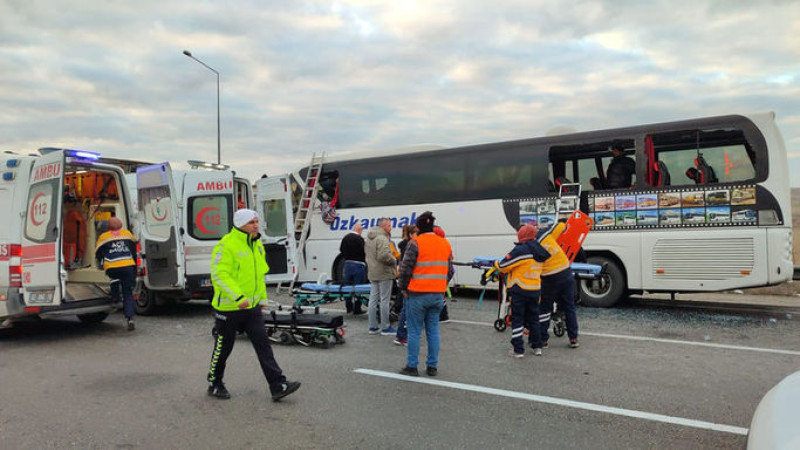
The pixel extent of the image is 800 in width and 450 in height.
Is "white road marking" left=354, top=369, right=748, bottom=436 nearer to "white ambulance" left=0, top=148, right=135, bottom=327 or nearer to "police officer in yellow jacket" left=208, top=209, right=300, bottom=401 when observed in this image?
"police officer in yellow jacket" left=208, top=209, right=300, bottom=401

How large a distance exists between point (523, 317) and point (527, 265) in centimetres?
62

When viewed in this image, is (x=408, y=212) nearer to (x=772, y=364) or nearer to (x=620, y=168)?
(x=620, y=168)

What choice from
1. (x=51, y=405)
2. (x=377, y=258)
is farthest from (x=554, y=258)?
(x=51, y=405)

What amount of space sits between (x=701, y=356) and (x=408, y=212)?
24.8 feet

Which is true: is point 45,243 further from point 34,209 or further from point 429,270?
point 429,270

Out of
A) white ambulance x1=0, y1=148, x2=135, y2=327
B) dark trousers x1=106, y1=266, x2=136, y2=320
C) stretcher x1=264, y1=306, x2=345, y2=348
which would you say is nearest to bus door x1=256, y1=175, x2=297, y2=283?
dark trousers x1=106, y1=266, x2=136, y2=320

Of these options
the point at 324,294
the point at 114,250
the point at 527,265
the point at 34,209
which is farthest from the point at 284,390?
the point at 34,209

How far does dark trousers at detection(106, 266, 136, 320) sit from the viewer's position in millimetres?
8508

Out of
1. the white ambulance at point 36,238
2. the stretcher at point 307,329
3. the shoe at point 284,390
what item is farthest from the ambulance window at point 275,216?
the shoe at point 284,390

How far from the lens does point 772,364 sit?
6184mm

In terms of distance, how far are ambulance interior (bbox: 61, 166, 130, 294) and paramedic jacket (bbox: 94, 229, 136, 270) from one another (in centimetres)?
122

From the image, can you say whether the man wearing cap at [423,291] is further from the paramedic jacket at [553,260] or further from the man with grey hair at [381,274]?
the man with grey hair at [381,274]

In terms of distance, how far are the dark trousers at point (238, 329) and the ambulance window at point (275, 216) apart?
7793 millimetres

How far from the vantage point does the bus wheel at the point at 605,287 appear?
10.6 metres
